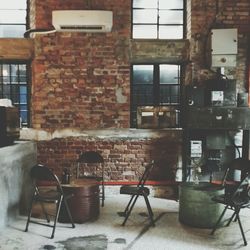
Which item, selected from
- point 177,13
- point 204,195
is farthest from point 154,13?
point 204,195

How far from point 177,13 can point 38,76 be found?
2719mm

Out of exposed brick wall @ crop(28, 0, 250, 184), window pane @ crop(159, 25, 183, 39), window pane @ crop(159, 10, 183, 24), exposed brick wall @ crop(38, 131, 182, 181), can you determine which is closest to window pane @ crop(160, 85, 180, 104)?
exposed brick wall @ crop(28, 0, 250, 184)

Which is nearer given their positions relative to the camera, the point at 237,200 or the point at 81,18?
the point at 237,200

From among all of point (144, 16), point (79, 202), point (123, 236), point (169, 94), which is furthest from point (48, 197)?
point (144, 16)

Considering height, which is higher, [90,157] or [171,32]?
[171,32]

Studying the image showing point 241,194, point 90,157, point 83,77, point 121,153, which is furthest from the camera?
point 121,153

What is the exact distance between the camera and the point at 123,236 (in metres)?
4.96

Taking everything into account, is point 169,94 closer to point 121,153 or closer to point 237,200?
point 121,153

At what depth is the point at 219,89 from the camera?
645 cm

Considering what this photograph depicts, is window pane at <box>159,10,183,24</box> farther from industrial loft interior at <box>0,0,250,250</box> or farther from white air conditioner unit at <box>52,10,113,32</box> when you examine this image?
white air conditioner unit at <box>52,10,113,32</box>

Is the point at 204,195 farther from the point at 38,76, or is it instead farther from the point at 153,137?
the point at 38,76

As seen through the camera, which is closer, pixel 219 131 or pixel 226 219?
pixel 226 219

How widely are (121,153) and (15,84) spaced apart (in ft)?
7.36

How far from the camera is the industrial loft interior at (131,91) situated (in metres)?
6.47
